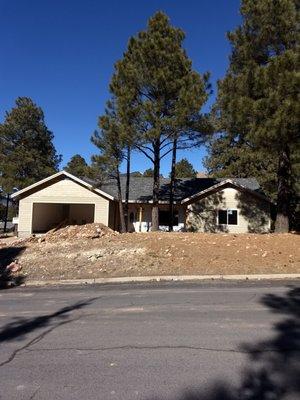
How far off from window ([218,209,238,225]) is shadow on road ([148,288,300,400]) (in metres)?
23.7

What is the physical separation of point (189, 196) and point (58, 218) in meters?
13.7

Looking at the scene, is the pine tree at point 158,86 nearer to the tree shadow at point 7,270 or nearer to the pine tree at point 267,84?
the pine tree at point 267,84

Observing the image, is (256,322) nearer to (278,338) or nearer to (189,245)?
(278,338)

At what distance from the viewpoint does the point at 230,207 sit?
31.0 metres

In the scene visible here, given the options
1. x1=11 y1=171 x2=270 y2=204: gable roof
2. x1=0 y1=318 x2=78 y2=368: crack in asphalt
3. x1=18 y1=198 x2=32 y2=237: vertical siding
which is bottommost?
x1=0 y1=318 x2=78 y2=368: crack in asphalt

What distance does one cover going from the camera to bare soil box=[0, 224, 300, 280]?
15047mm

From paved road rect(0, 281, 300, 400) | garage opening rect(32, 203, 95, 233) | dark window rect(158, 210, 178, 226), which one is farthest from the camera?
garage opening rect(32, 203, 95, 233)

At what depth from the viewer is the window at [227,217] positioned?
101 ft

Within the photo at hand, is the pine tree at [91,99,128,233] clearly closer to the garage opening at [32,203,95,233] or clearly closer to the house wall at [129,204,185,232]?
the house wall at [129,204,185,232]

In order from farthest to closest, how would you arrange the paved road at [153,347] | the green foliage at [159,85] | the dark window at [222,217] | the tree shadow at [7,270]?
the dark window at [222,217]
the green foliage at [159,85]
the tree shadow at [7,270]
the paved road at [153,347]

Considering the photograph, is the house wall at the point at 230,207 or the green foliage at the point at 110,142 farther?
the house wall at the point at 230,207

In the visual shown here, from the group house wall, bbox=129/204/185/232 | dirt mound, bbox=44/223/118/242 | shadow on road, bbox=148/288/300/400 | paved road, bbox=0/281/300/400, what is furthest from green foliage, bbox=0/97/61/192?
shadow on road, bbox=148/288/300/400

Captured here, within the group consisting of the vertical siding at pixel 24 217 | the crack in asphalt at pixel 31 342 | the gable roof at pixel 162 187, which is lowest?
the crack in asphalt at pixel 31 342

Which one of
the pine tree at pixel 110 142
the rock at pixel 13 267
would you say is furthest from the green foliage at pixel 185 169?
the rock at pixel 13 267
